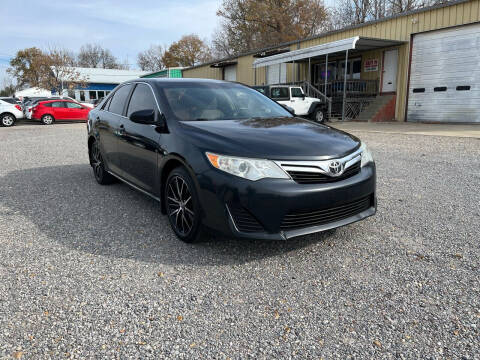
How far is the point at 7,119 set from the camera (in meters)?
19.8

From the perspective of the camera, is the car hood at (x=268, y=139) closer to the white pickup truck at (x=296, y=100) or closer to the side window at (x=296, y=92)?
the white pickup truck at (x=296, y=100)

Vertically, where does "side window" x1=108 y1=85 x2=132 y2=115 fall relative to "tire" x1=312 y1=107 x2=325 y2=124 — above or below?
above

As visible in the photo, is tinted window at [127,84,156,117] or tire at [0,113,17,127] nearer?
tinted window at [127,84,156,117]

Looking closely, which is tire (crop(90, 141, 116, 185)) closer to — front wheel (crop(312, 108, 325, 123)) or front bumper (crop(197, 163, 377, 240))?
front bumper (crop(197, 163, 377, 240))

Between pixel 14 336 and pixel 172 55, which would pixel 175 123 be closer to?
pixel 14 336

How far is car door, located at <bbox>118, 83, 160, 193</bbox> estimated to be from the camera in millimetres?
3781

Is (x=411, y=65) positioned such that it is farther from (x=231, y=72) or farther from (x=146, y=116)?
(x=146, y=116)

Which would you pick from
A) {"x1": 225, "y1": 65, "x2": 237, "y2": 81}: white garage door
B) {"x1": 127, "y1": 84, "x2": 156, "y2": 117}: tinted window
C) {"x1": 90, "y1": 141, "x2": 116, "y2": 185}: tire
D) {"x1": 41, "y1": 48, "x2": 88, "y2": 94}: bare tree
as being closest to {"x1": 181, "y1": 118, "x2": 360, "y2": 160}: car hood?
{"x1": 127, "y1": 84, "x2": 156, "y2": 117}: tinted window

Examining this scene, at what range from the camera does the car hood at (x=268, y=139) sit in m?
2.91

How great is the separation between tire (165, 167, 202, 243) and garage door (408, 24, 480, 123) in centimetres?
1473

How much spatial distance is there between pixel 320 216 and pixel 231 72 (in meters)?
27.6

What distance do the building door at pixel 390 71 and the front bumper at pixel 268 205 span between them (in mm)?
16370

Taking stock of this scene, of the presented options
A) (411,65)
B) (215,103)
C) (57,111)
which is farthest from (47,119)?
(215,103)

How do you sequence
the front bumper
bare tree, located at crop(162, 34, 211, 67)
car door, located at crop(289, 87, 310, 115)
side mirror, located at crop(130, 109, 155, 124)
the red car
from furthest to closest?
bare tree, located at crop(162, 34, 211, 67) < the red car < car door, located at crop(289, 87, 310, 115) < side mirror, located at crop(130, 109, 155, 124) < the front bumper
